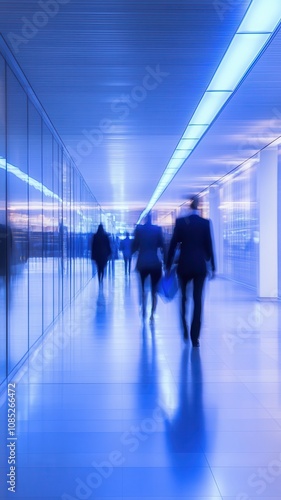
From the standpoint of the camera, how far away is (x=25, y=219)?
7.67 m

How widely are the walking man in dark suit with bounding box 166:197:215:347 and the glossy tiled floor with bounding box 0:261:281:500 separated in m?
0.71

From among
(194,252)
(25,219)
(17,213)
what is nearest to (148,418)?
(17,213)

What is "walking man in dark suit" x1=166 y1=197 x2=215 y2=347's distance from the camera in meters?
8.40

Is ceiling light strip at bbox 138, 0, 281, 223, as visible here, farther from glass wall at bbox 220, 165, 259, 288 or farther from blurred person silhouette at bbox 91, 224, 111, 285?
blurred person silhouette at bbox 91, 224, 111, 285

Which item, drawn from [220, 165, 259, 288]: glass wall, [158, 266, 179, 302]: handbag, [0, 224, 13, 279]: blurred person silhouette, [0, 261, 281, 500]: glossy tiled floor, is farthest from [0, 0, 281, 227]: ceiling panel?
[220, 165, 259, 288]: glass wall

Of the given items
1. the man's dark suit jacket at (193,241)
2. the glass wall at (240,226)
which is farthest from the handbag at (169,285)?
the glass wall at (240,226)

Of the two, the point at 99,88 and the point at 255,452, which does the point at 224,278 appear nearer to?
the point at 99,88

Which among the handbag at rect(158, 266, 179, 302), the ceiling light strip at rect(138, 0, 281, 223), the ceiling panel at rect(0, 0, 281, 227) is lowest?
the handbag at rect(158, 266, 179, 302)

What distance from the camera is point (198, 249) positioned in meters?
8.51

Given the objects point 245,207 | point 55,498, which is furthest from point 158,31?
point 245,207

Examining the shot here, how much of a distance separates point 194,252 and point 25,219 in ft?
7.58

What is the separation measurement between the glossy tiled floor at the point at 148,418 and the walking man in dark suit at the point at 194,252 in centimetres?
71

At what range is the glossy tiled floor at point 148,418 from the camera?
368 cm

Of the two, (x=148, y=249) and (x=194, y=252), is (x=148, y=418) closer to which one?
(x=194, y=252)
